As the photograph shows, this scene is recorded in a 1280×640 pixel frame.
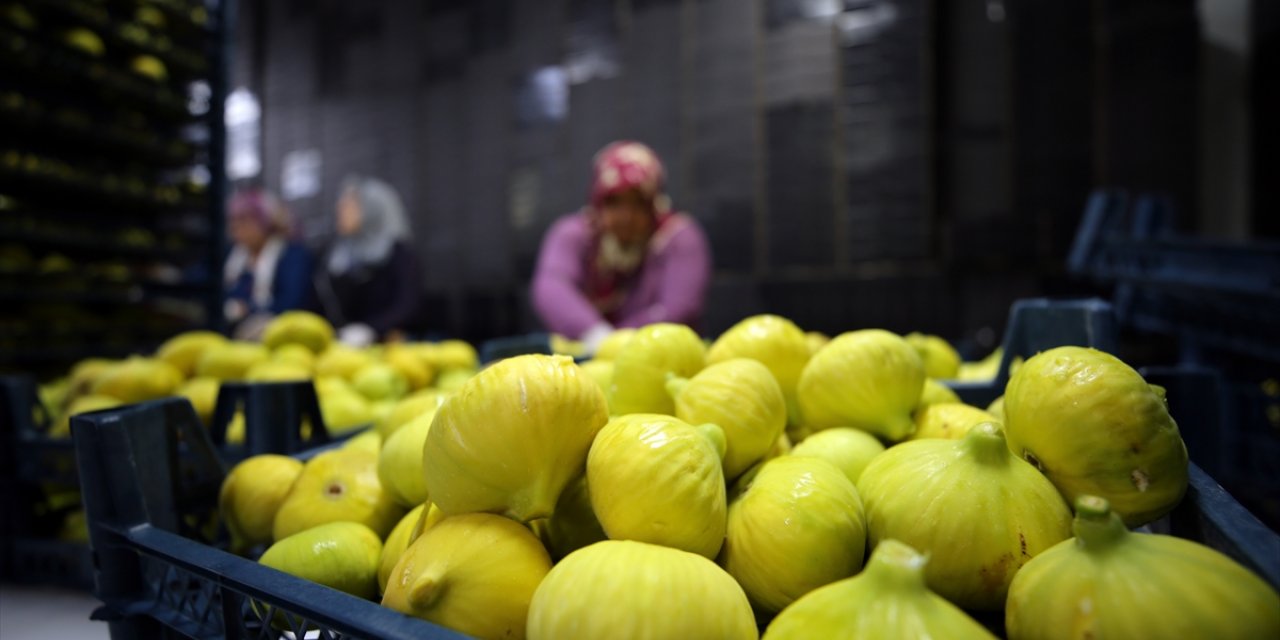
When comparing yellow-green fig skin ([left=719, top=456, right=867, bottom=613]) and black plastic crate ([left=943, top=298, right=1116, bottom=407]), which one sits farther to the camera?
black plastic crate ([left=943, top=298, right=1116, bottom=407])

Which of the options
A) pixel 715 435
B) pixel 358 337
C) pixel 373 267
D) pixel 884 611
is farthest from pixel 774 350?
pixel 373 267

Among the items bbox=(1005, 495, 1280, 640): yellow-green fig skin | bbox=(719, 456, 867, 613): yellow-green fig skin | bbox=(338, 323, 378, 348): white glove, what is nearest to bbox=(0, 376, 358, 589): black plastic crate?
bbox=(719, 456, 867, 613): yellow-green fig skin

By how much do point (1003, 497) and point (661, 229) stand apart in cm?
212

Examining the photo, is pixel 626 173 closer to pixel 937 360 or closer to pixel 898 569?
pixel 937 360

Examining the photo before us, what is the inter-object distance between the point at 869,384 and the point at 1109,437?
26 centimetres

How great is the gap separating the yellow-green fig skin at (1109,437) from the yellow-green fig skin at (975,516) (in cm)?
3

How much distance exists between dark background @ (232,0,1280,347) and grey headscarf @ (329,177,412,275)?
3.34 feet

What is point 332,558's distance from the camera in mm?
652

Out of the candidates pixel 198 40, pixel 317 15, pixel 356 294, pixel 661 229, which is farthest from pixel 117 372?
pixel 317 15

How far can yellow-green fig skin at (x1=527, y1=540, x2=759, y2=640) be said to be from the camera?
441 millimetres

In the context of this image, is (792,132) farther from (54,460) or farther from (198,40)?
(54,460)

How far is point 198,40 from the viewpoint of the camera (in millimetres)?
2631

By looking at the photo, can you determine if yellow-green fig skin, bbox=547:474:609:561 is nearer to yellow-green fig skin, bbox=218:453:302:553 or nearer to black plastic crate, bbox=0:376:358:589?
yellow-green fig skin, bbox=218:453:302:553

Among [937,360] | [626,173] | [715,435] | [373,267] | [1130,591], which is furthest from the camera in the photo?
[373,267]
